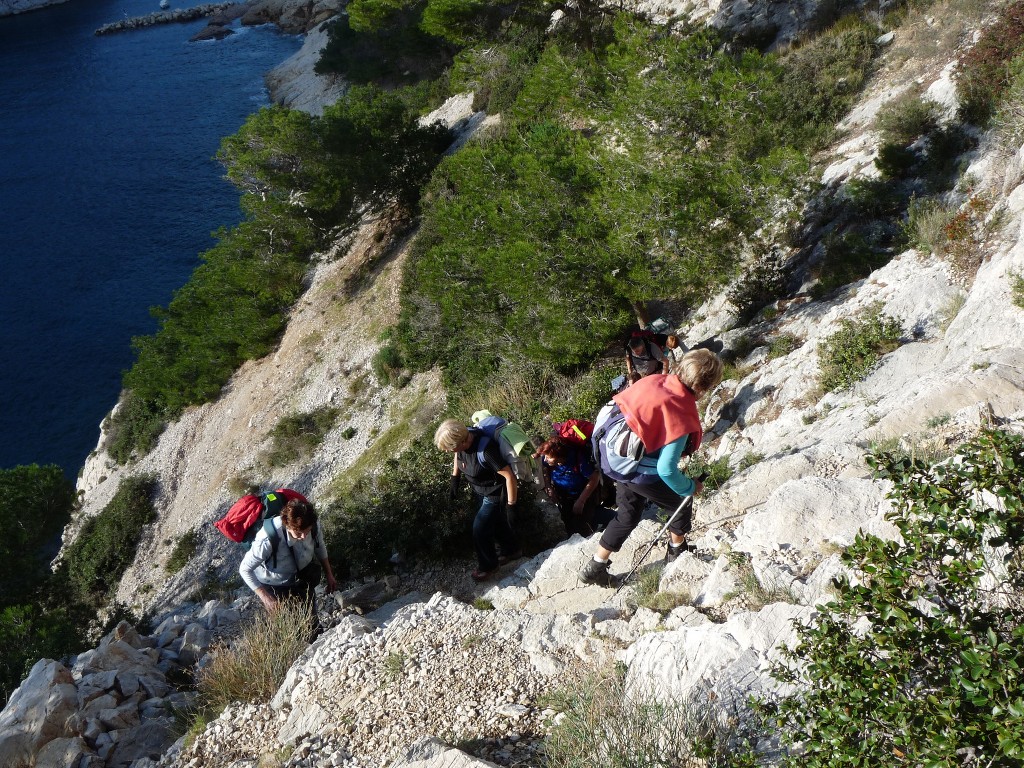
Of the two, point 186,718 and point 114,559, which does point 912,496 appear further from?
point 114,559

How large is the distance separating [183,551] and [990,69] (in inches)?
796

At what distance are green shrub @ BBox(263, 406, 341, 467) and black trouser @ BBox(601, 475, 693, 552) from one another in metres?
14.7

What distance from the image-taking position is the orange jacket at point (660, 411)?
4.53m

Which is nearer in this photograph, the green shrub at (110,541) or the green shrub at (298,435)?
the green shrub at (298,435)

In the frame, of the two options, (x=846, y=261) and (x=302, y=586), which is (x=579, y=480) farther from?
(x=846, y=261)

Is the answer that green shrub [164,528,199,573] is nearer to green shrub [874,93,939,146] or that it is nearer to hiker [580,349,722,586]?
hiker [580,349,722,586]

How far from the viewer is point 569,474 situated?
6.52m

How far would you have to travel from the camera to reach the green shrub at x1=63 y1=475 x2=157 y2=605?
777 inches

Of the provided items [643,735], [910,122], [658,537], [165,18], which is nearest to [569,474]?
[658,537]

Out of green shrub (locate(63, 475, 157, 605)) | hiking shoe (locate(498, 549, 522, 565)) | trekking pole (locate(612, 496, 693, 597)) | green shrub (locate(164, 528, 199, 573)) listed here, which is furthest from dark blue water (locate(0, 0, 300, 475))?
trekking pole (locate(612, 496, 693, 597))

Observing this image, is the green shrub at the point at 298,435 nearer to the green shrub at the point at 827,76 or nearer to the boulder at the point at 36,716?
the boulder at the point at 36,716

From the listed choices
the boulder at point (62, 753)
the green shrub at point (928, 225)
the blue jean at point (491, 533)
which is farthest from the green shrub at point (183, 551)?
the green shrub at point (928, 225)

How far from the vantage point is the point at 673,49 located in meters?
10.2

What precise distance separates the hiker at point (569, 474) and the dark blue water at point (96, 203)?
92.8ft
